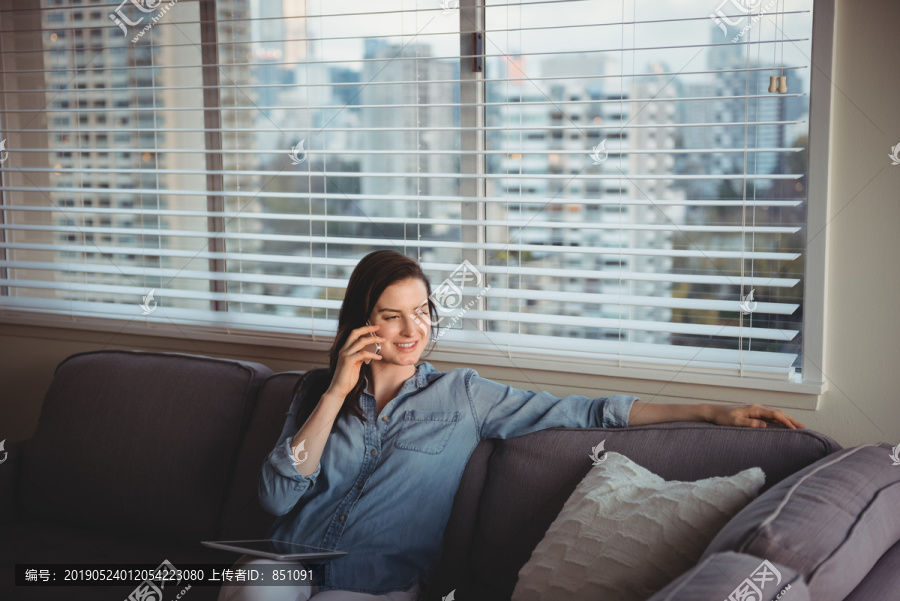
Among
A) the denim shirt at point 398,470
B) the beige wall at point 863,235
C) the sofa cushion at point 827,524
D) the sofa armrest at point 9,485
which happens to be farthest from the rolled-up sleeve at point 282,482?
the beige wall at point 863,235

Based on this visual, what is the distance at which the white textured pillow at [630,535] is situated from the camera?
4.43ft

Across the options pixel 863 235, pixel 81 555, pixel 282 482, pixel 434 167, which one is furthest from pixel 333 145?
pixel 863 235

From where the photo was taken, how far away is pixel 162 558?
2.04m

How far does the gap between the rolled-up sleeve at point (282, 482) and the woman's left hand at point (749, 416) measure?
86 centimetres

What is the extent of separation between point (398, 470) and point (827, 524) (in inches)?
34.2

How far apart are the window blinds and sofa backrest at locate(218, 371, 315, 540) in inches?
13.3

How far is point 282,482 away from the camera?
167 cm

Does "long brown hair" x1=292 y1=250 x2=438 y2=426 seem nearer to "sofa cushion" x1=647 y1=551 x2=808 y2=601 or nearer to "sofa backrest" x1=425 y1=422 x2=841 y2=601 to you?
"sofa backrest" x1=425 y1=422 x2=841 y2=601

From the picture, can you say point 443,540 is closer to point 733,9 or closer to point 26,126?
point 733,9

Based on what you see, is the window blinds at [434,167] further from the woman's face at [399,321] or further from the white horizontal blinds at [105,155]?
the woman's face at [399,321]

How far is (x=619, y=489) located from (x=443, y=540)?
0.49 metres

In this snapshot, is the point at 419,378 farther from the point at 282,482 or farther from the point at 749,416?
the point at 749,416

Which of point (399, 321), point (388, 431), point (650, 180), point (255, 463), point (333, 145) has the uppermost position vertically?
point (333, 145)

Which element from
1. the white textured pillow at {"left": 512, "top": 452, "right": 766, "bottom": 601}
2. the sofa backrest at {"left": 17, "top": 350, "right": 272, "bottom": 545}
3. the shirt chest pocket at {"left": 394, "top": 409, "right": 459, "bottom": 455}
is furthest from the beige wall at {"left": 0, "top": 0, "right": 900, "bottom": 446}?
the sofa backrest at {"left": 17, "top": 350, "right": 272, "bottom": 545}
